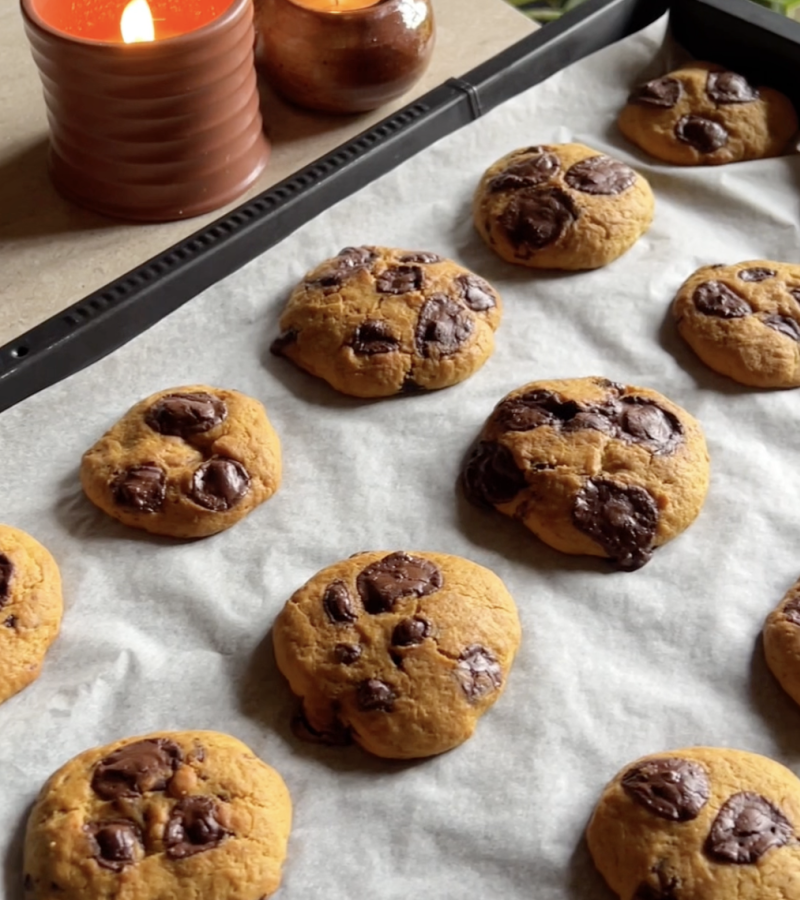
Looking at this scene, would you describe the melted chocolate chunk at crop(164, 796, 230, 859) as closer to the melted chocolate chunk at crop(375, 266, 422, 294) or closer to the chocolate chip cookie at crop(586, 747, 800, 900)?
the chocolate chip cookie at crop(586, 747, 800, 900)

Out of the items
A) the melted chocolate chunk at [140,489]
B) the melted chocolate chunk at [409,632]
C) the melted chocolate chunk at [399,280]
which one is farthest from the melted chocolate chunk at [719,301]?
the melted chocolate chunk at [140,489]

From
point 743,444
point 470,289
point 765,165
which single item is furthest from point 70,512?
point 765,165

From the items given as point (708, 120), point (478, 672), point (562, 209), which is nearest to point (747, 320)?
point (562, 209)

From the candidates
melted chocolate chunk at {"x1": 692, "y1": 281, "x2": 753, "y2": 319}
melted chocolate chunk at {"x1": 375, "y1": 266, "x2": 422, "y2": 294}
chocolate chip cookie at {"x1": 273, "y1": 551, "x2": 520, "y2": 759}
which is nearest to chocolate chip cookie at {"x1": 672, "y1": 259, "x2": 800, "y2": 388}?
melted chocolate chunk at {"x1": 692, "y1": 281, "x2": 753, "y2": 319}

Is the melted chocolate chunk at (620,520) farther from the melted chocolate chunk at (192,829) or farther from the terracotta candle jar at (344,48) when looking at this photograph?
the terracotta candle jar at (344,48)

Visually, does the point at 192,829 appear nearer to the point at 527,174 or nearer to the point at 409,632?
the point at 409,632

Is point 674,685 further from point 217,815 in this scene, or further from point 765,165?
point 765,165
